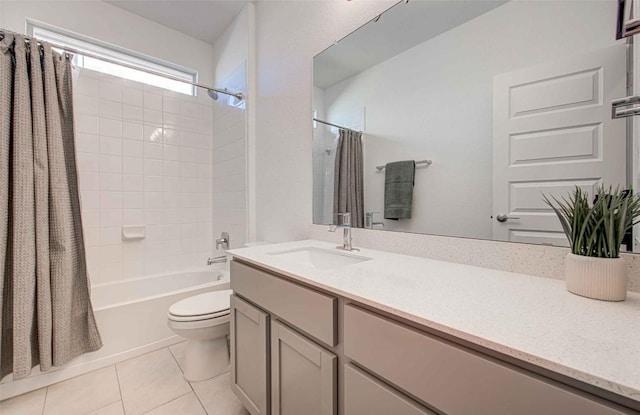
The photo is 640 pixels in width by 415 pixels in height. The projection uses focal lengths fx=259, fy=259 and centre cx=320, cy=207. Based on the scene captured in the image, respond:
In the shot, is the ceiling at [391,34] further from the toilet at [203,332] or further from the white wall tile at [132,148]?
the white wall tile at [132,148]

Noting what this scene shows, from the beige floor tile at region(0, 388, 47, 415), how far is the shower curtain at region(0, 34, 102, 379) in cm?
16

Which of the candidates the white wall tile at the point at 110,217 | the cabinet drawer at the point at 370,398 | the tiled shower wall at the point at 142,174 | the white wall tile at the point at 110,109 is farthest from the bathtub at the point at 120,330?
the cabinet drawer at the point at 370,398

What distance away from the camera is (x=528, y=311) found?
0.59m

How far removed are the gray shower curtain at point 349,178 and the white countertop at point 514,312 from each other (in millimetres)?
534

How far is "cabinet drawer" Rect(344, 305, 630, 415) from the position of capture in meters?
0.42

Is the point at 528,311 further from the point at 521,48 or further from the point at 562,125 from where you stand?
the point at 521,48

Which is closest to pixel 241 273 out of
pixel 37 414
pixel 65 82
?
pixel 37 414

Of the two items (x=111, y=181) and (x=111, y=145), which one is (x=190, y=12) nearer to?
(x=111, y=145)

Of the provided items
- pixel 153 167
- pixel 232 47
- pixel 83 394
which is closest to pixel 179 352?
pixel 83 394

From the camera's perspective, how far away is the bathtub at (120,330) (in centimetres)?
157

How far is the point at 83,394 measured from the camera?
4.91 ft

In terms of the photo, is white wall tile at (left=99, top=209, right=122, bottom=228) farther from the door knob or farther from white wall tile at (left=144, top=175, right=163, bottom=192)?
the door knob

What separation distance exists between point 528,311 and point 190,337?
5.58 feet

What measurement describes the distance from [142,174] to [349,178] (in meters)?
2.13
